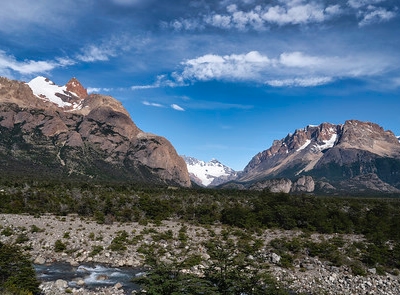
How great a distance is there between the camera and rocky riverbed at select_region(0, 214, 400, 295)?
3397 cm

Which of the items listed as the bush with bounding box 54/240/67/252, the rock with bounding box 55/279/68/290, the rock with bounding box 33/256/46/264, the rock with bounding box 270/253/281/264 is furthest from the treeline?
the rock with bounding box 55/279/68/290

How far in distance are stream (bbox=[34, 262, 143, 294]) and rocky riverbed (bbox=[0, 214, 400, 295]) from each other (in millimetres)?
911

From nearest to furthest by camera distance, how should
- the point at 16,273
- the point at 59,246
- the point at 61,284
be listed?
the point at 16,273 → the point at 61,284 → the point at 59,246

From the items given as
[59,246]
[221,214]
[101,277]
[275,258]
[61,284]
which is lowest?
[101,277]

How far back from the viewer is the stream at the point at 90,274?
32.4 m

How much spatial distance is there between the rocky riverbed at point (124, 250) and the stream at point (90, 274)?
2.99 ft

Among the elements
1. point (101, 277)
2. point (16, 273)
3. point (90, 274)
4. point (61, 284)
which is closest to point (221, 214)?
point (90, 274)

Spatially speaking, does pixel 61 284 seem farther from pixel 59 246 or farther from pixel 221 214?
pixel 221 214

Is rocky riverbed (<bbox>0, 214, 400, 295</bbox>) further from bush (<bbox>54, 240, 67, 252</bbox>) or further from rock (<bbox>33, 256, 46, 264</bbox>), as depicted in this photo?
bush (<bbox>54, 240, 67, 252</bbox>)

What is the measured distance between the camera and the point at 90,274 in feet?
116

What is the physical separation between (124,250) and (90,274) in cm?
915

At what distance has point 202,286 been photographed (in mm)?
19344

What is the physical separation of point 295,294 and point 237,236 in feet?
75.6

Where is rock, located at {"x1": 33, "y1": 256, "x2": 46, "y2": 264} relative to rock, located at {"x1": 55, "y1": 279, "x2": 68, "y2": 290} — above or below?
below
